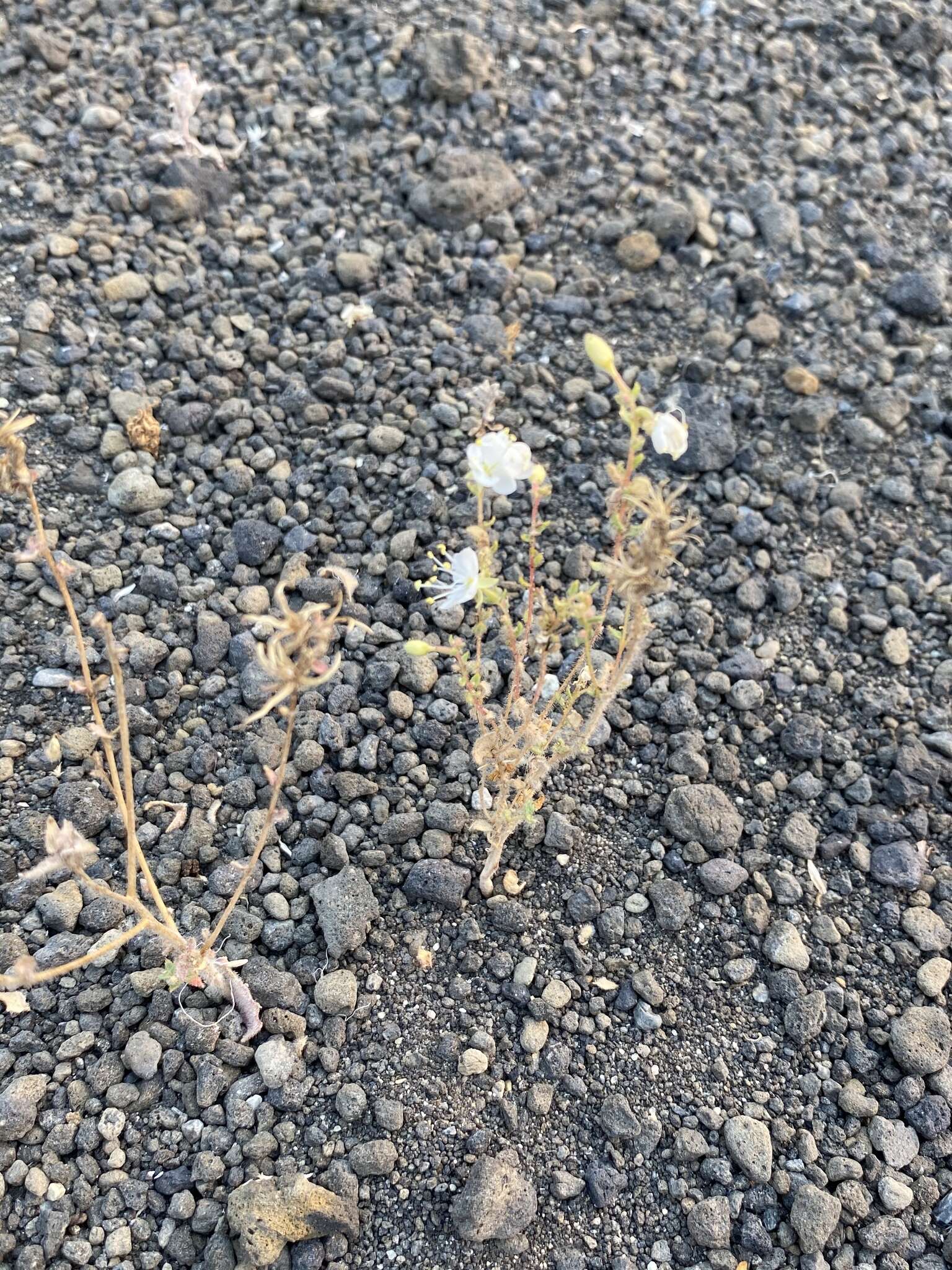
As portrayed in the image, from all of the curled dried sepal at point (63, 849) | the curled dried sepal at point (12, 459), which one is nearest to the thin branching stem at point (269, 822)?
the curled dried sepal at point (63, 849)

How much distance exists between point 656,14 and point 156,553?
3234 millimetres

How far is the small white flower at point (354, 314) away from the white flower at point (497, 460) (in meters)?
1.65

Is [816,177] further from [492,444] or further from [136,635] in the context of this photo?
[136,635]

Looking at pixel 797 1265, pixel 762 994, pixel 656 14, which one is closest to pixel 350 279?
pixel 656 14

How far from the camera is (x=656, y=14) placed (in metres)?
4.42

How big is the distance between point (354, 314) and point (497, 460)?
172 centimetres

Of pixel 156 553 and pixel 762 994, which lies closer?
pixel 762 994

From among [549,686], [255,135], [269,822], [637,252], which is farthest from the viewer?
[255,135]

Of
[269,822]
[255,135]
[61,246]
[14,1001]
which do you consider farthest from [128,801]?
[255,135]

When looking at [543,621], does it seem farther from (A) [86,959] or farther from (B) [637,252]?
(B) [637,252]

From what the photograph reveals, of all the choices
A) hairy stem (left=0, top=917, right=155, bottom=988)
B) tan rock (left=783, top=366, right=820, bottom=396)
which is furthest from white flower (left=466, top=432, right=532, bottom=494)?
tan rock (left=783, top=366, right=820, bottom=396)

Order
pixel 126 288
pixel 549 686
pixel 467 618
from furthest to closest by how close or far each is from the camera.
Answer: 1. pixel 126 288
2. pixel 467 618
3. pixel 549 686

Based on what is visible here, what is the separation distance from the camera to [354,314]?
3438 millimetres

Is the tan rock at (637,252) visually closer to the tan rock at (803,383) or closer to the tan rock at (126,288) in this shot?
the tan rock at (803,383)
